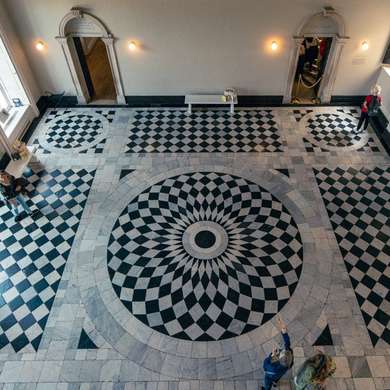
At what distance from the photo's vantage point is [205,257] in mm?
8117

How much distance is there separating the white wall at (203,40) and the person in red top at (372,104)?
173cm

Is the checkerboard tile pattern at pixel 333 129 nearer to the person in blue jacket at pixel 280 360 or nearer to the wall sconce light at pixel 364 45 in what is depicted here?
the wall sconce light at pixel 364 45

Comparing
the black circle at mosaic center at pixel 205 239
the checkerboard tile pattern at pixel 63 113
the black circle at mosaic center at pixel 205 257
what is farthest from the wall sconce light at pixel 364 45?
the checkerboard tile pattern at pixel 63 113

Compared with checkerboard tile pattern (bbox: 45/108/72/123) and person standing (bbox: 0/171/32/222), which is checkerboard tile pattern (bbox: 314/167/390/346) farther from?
checkerboard tile pattern (bbox: 45/108/72/123)

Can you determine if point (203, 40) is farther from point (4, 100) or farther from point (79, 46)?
point (4, 100)

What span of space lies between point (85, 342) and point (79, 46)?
10063 millimetres

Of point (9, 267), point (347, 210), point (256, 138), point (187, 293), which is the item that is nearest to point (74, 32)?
point (256, 138)

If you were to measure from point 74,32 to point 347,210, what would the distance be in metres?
10.2

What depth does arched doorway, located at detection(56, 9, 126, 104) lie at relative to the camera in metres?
10.9

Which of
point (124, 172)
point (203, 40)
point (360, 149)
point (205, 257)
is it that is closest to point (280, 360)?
point (205, 257)

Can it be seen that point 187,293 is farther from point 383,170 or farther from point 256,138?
point 383,170

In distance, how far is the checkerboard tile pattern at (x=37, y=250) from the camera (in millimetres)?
7184

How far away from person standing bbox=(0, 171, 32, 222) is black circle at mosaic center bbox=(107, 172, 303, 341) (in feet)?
8.56

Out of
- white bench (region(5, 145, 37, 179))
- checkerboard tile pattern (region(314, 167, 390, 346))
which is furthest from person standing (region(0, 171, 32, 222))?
checkerboard tile pattern (region(314, 167, 390, 346))
